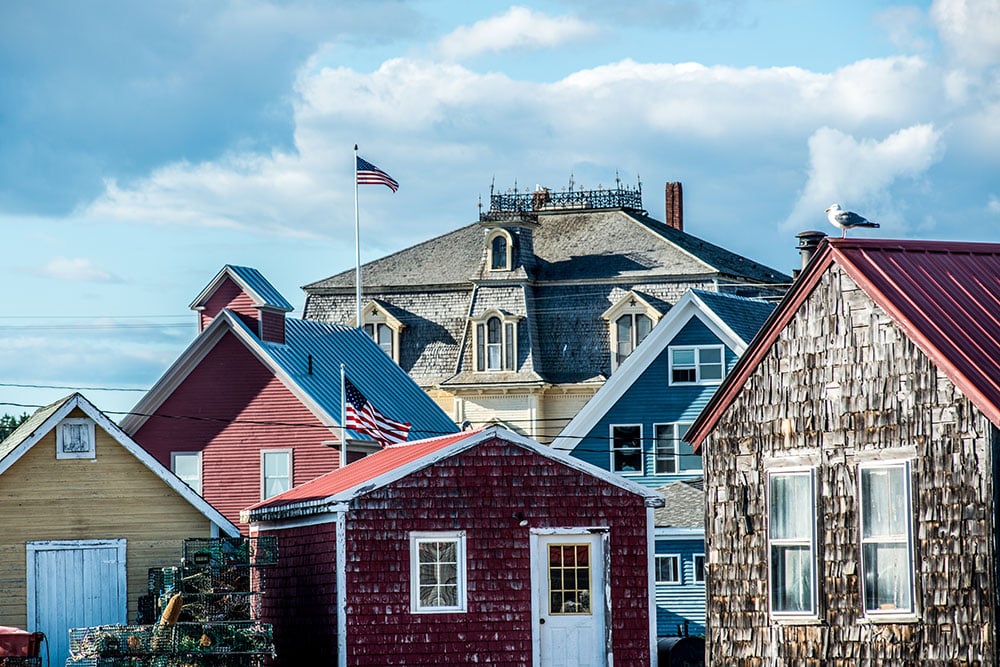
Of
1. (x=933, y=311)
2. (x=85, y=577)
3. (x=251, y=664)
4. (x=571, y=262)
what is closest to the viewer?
(x=933, y=311)

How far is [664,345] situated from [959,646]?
27.5 m

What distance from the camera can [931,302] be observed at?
21484mm

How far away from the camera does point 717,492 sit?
77.3ft

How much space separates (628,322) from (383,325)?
10469 mm

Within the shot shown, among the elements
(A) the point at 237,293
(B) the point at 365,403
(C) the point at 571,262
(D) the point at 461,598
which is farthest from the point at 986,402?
(C) the point at 571,262

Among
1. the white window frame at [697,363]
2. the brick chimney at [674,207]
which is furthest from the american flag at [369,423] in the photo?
the brick chimney at [674,207]

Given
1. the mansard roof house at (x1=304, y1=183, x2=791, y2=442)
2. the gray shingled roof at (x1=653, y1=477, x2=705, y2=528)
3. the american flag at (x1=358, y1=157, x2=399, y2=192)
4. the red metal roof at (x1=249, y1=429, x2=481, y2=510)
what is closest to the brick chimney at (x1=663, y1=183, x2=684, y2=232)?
the mansard roof house at (x1=304, y1=183, x2=791, y2=442)

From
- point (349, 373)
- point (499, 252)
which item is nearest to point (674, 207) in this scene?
point (499, 252)

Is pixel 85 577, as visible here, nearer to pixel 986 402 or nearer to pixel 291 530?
pixel 291 530

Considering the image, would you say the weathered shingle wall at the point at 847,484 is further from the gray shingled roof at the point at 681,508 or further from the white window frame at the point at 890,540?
the gray shingled roof at the point at 681,508

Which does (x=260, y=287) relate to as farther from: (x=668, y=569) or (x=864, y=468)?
(x=864, y=468)

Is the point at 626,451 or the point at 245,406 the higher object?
the point at 245,406

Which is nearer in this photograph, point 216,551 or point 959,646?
point 959,646

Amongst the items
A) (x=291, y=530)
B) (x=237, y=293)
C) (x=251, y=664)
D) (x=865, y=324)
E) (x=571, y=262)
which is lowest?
(x=251, y=664)
